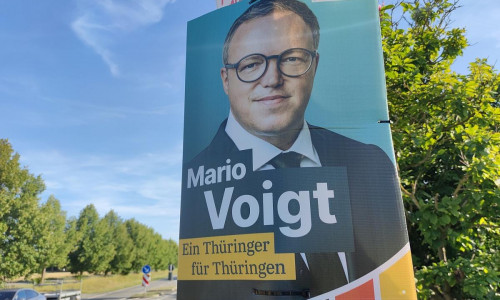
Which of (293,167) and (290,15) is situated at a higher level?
(290,15)

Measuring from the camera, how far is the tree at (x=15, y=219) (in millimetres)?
17766

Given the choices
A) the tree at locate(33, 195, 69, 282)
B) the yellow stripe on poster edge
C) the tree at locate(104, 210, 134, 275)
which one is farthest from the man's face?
the tree at locate(104, 210, 134, 275)

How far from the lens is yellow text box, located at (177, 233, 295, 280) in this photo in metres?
2.17

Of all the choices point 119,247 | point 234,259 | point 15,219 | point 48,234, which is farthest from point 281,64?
point 119,247

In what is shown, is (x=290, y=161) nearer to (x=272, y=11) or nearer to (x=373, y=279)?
(x=373, y=279)

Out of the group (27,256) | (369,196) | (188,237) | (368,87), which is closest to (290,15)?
(368,87)

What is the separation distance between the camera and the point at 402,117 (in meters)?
4.61

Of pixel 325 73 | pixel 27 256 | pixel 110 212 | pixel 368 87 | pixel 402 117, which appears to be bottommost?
pixel 27 256

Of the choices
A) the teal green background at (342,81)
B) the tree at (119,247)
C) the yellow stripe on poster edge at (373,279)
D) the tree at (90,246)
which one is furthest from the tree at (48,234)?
the yellow stripe on poster edge at (373,279)

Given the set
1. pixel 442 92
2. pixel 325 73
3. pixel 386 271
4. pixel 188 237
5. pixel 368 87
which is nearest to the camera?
pixel 386 271

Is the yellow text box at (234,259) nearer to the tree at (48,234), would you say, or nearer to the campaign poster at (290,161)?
the campaign poster at (290,161)

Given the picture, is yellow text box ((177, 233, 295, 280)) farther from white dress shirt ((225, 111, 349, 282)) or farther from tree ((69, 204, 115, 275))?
→ tree ((69, 204, 115, 275))

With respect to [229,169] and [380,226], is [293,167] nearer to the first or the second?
[229,169]

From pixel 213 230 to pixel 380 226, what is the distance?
4.02ft
